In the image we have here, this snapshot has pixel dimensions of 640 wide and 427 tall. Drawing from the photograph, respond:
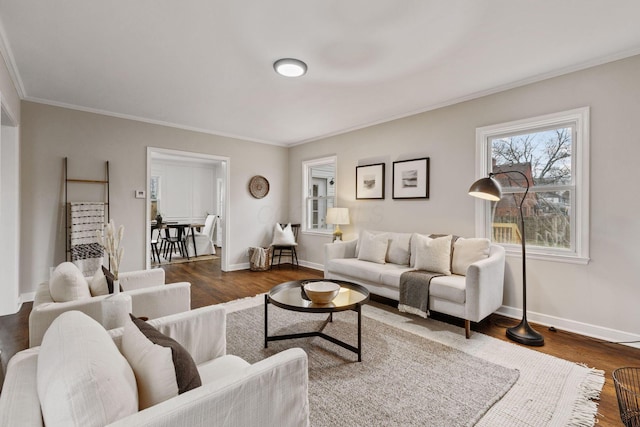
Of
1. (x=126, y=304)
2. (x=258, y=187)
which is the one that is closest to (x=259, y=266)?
(x=258, y=187)

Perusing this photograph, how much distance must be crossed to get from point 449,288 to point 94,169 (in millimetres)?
4773

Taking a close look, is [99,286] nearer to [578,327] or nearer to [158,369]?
[158,369]

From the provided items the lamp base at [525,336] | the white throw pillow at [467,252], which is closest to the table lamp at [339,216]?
the white throw pillow at [467,252]

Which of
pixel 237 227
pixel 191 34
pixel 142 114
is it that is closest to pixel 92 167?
pixel 142 114

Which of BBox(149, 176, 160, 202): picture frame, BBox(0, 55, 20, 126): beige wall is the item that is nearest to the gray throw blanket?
BBox(0, 55, 20, 126): beige wall

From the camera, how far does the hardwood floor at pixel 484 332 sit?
7.14ft

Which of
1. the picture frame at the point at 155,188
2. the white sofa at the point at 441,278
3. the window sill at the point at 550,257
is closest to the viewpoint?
the white sofa at the point at 441,278

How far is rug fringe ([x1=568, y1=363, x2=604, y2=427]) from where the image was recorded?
169 centimetres

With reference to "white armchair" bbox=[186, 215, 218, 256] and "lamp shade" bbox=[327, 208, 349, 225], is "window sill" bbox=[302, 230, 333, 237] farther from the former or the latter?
"white armchair" bbox=[186, 215, 218, 256]

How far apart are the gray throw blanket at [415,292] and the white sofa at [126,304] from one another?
6.93 ft

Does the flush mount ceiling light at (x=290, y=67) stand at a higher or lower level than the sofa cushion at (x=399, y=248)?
higher

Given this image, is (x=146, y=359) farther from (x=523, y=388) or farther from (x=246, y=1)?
(x=523, y=388)

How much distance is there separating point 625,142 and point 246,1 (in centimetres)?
330

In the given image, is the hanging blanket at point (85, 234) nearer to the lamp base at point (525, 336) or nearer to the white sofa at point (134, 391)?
the white sofa at point (134, 391)
